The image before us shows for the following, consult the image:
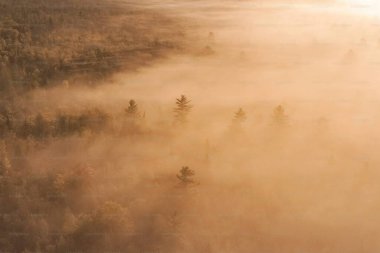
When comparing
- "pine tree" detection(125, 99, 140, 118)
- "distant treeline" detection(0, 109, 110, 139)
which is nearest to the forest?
"distant treeline" detection(0, 109, 110, 139)

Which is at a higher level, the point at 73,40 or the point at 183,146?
the point at 73,40

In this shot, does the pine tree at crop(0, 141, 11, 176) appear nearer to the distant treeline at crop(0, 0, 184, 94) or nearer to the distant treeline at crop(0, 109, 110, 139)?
the distant treeline at crop(0, 109, 110, 139)

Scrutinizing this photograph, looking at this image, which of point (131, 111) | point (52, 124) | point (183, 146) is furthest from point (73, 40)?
point (183, 146)

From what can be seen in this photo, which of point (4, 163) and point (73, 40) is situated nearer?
point (4, 163)

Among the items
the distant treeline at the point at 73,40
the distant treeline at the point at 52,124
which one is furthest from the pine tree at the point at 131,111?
the distant treeline at the point at 73,40

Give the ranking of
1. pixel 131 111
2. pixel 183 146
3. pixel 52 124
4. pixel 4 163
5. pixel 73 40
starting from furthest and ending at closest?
pixel 73 40
pixel 131 111
pixel 52 124
pixel 183 146
pixel 4 163

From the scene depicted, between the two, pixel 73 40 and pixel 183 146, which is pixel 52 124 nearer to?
pixel 183 146

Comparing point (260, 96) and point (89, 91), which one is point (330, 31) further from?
point (89, 91)

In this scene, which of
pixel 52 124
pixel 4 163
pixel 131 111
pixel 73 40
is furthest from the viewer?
pixel 73 40

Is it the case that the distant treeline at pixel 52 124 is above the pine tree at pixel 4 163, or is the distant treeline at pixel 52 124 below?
above

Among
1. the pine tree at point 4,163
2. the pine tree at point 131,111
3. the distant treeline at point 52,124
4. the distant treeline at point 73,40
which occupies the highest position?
the distant treeline at point 73,40

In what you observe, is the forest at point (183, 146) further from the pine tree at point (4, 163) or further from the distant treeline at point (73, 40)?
the distant treeline at point (73, 40)
